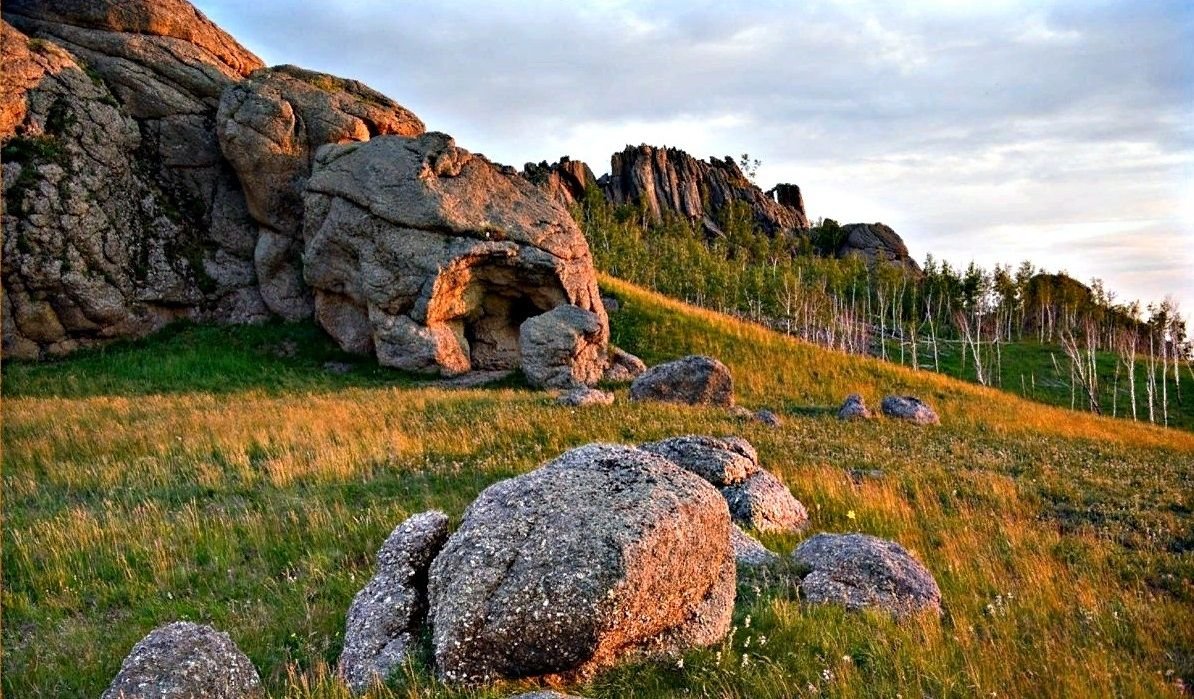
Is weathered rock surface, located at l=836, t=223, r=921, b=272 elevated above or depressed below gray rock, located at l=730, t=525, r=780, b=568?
above

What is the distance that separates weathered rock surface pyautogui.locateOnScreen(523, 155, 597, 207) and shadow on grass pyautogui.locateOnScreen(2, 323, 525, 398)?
82.2 metres

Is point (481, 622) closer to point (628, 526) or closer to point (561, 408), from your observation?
point (628, 526)

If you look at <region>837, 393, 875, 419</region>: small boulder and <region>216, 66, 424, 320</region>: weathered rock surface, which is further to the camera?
<region>216, 66, 424, 320</region>: weathered rock surface

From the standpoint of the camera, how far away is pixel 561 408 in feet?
65.7

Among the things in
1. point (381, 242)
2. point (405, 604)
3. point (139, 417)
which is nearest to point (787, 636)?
point (405, 604)

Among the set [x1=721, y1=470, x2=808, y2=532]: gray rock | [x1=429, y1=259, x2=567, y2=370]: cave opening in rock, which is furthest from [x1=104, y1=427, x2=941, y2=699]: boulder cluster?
[x1=429, y1=259, x2=567, y2=370]: cave opening in rock

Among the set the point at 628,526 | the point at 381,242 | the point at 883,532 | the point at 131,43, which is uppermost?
the point at 131,43

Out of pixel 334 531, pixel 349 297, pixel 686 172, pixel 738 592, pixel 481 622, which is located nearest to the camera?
pixel 481 622

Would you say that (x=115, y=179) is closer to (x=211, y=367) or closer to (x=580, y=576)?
(x=211, y=367)

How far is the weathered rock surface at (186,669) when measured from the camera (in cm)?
562

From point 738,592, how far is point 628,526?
2.48m

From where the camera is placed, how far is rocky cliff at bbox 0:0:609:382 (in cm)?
2816

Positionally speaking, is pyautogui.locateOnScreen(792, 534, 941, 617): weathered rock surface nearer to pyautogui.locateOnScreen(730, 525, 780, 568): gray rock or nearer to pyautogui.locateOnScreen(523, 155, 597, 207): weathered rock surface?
pyautogui.locateOnScreen(730, 525, 780, 568): gray rock

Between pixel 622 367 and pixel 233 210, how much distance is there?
19.7m
